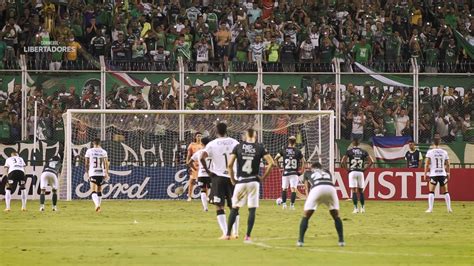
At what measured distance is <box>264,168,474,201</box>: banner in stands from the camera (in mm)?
40938

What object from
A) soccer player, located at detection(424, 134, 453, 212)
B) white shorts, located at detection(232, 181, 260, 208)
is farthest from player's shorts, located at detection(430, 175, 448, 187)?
white shorts, located at detection(232, 181, 260, 208)

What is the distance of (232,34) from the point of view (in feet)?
144

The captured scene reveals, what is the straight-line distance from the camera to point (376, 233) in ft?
80.7

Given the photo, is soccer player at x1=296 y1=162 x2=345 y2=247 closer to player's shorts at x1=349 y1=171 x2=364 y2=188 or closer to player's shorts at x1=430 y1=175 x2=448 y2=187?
player's shorts at x1=349 y1=171 x2=364 y2=188

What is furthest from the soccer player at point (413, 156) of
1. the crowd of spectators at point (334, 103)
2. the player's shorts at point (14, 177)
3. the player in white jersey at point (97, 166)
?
the player's shorts at point (14, 177)

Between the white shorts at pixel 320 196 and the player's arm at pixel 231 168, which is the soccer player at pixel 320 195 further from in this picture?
the player's arm at pixel 231 168

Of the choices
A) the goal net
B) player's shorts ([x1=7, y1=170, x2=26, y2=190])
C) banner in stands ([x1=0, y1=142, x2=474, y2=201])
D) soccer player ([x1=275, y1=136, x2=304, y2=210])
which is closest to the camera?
player's shorts ([x1=7, y1=170, x2=26, y2=190])

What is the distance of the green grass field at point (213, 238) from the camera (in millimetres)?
18656

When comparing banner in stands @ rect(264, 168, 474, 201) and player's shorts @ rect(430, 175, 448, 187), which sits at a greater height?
player's shorts @ rect(430, 175, 448, 187)

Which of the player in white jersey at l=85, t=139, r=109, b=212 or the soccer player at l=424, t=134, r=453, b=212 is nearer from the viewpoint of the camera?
the player in white jersey at l=85, t=139, r=109, b=212

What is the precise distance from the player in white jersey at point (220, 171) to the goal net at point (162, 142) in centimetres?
1568

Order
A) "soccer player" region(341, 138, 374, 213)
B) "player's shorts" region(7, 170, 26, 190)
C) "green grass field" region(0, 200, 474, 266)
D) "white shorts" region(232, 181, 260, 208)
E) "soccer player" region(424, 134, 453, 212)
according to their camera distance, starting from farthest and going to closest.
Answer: "player's shorts" region(7, 170, 26, 190)
"soccer player" region(424, 134, 453, 212)
"soccer player" region(341, 138, 374, 213)
"white shorts" region(232, 181, 260, 208)
"green grass field" region(0, 200, 474, 266)

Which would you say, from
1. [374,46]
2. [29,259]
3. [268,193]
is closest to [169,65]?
[268,193]

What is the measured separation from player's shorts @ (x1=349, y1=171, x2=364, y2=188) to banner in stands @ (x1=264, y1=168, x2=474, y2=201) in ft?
22.8
